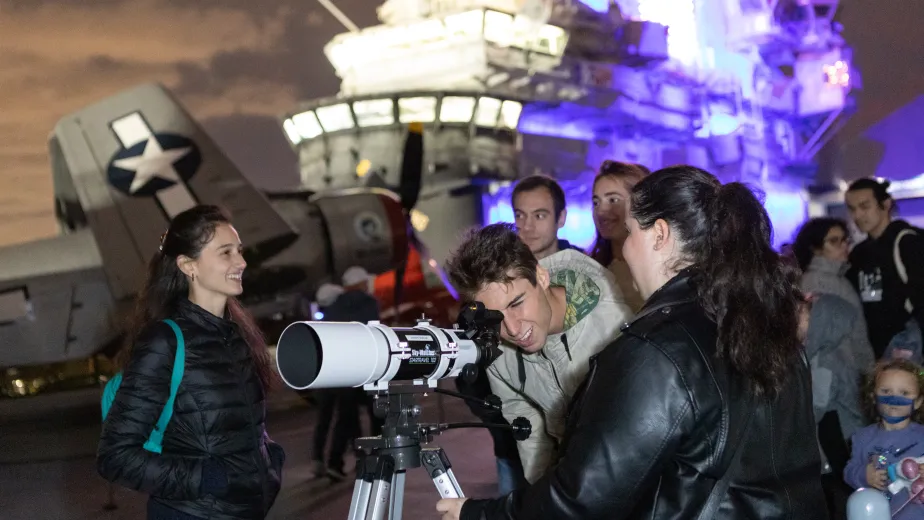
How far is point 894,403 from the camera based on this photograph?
4.04 meters

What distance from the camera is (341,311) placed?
23.6 feet

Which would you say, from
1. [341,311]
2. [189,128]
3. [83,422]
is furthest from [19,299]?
[341,311]

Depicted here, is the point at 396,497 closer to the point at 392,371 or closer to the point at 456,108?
the point at 392,371

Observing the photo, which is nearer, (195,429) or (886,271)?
(195,429)

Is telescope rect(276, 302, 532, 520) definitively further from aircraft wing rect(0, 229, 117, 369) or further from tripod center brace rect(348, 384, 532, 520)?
aircraft wing rect(0, 229, 117, 369)

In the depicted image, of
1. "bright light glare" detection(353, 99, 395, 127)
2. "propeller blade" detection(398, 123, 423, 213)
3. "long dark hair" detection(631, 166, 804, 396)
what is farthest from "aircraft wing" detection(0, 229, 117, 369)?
"bright light glare" detection(353, 99, 395, 127)

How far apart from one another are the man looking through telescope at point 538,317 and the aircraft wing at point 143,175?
12539mm

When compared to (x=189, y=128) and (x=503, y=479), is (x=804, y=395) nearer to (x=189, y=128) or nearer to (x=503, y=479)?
(x=503, y=479)

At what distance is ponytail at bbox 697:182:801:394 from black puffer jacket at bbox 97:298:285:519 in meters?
1.72

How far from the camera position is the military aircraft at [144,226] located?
13547 mm

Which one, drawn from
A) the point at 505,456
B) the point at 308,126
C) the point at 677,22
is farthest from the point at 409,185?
the point at 677,22

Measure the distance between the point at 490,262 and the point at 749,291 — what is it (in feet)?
2.90

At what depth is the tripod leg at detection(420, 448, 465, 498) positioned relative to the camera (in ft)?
6.43

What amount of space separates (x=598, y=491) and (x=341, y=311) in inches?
235
